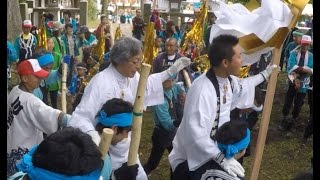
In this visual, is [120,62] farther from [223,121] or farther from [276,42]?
[276,42]

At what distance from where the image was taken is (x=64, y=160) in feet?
7.52

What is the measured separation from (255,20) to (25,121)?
194 cm

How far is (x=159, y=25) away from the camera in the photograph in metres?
13.1

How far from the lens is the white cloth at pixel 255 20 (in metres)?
4.03

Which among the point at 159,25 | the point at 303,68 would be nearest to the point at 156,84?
the point at 303,68

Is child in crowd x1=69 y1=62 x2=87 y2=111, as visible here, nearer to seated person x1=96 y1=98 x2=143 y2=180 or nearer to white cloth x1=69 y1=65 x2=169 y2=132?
white cloth x1=69 y1=65 x2=169 y2=132

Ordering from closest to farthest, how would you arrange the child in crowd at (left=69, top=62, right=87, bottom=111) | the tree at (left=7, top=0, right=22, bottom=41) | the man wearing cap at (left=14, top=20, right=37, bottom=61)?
the child in crowd at (left=69, top=62, right=87, bottom=111)
the man wearing cap at (left=14, top=20, right=37, bottom=61)
the tree at (left=7, top=0, right=22, bottom=41)

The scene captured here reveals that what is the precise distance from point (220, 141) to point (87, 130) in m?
0.90

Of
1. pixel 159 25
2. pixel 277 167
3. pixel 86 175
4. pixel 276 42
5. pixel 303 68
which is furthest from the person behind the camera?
pixel 159 25

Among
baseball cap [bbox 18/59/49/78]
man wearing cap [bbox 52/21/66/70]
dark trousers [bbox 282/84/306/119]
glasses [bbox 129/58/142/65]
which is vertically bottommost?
dark trousers [bbox 282/84/306/119]

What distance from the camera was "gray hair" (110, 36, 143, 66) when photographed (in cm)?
389

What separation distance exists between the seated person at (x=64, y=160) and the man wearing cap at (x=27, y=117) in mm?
1271

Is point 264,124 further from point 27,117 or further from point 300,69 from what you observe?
point 300,69

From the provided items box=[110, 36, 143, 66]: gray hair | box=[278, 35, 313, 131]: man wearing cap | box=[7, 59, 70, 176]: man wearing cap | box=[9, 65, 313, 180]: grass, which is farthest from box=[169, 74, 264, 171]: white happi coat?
box=[278, 35, 313, 131]: man wearing cap
